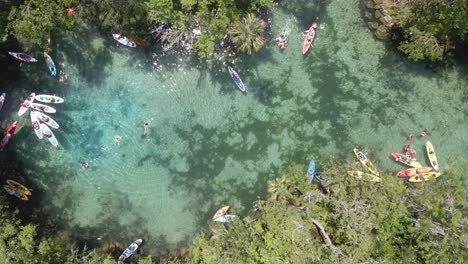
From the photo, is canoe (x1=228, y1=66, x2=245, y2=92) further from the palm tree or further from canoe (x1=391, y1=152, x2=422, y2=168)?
canoe (x1=391, y1=152, x2=422, y2=168)

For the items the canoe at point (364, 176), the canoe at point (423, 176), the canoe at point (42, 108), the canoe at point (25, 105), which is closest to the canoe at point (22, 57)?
the canoe at point (25, 105)

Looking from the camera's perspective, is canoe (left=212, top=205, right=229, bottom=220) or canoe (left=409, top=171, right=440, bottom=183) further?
canoe (left=212, top=205, right=229, bottom=220)

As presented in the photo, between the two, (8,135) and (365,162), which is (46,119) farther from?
(365,162)

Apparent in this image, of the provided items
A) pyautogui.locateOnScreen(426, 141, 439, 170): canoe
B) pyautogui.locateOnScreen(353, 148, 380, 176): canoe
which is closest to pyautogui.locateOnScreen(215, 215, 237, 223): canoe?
pyautogui.locateOnScreen(353, 148, 380, 176): canoe

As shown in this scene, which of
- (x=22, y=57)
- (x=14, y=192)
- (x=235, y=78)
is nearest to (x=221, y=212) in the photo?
(x=235, y=78)

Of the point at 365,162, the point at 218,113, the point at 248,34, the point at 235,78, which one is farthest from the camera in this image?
the point at 218,113

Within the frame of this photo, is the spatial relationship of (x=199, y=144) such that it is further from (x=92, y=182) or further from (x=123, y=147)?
(x=92, y=182)
